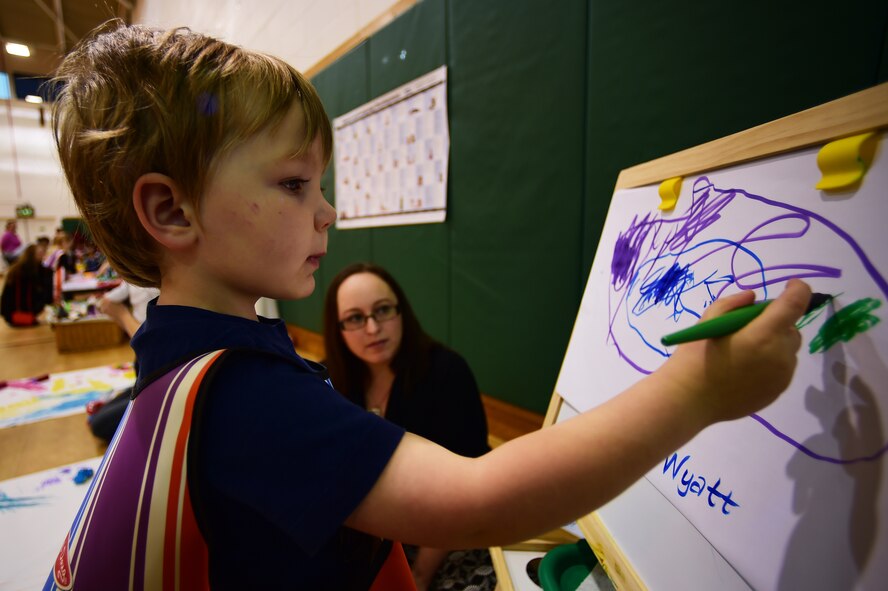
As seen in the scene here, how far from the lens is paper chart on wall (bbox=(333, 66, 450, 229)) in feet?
5.61

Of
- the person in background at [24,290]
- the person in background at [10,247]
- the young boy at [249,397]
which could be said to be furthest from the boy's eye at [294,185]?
the person in background at [10,247]

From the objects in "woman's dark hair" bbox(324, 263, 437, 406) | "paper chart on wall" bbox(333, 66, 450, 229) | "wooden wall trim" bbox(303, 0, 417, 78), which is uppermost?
"wooden wall trim" bbox(303, 0, 417, 78)

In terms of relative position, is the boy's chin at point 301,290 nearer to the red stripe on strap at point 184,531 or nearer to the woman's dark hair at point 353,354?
the red stripe on strap at point 184,531

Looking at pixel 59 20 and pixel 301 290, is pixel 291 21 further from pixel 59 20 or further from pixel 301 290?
pixel 59 20

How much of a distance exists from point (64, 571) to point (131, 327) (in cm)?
195

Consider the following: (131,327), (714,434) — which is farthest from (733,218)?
(131,327)

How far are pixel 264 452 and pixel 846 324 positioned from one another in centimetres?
52

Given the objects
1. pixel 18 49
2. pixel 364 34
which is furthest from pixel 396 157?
pixel 18 49

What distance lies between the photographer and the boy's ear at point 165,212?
40cm

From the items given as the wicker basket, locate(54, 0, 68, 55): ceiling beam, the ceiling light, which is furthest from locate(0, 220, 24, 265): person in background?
the wicker basket

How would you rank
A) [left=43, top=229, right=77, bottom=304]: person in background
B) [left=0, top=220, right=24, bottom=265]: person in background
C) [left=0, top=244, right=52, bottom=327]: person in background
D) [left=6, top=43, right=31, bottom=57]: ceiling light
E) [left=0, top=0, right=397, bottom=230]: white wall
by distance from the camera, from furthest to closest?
[left=0, top=220, right=24, bottom=265]: person in background < [left=0, top=244, right=52, bottom=327]: person in background < [left=43, top=229, right=77, bottom=304]: person in background < [left=6, top=43, right=31, bottom=57]: ceiling light < [left=0, top=0, right=397, bottom=230]: white wall

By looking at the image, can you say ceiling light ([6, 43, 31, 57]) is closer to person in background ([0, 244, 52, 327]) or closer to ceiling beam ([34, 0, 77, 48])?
ceiling beam ([34, 0, 77, 48])

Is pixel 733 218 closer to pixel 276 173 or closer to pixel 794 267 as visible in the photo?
pixel 794 267

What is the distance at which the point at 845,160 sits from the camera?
386 millimetres
